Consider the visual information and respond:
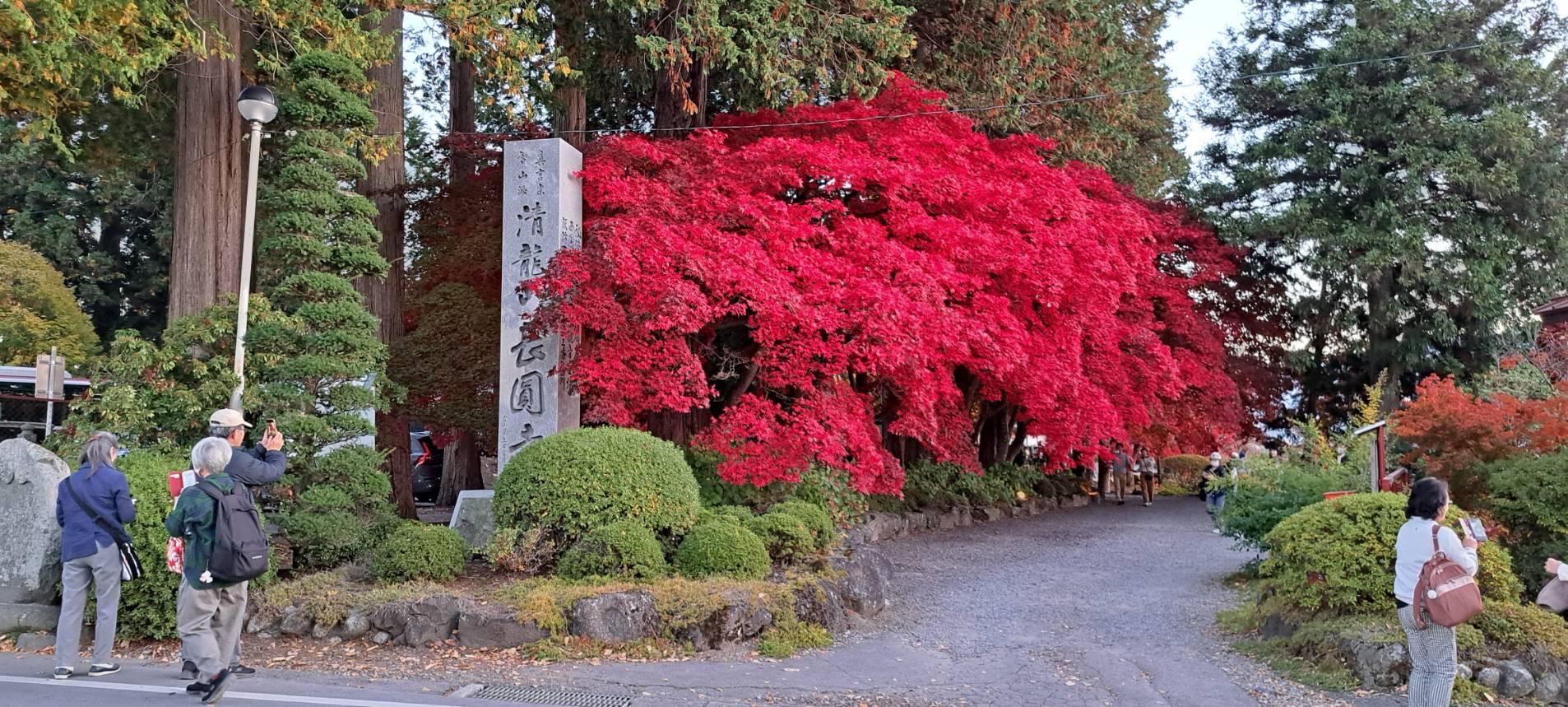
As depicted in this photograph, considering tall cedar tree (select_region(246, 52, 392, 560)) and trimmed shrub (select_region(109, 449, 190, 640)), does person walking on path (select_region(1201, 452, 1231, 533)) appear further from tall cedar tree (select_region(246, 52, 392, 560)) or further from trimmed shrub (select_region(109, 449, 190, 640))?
trimmed shrub (select_region(109, 449, 190, 640))

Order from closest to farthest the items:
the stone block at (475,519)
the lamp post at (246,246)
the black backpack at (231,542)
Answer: the black backpack at (231,542) < the lamp post at (246,246) < the stone block at (475,519)

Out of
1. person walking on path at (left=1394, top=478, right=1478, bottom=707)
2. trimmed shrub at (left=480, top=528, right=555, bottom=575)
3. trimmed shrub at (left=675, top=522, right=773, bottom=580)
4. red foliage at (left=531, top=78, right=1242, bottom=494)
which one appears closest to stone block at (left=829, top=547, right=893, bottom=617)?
trimmed shrub at (left=675, top=522, right=773, bottom=580)

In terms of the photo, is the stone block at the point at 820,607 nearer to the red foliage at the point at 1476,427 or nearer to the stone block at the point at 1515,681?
the stone block at the point at 1515,681

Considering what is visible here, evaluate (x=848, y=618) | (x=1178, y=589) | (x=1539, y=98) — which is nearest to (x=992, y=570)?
(x=1178, y=589)

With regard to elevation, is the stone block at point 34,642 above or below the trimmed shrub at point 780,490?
below

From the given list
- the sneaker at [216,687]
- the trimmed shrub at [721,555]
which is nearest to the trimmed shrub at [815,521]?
the trimmed shrub at [721,555]

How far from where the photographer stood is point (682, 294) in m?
9.29

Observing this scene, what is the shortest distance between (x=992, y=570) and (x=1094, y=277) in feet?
14.6

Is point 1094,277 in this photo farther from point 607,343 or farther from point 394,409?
point 394,409

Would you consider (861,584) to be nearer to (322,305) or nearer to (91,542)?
(322,305)

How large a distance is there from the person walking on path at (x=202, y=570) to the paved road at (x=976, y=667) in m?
0.35

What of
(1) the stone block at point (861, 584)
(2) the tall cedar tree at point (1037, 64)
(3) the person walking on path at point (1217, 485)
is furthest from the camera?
(2) the tall cedar tree at point (1037, 64)

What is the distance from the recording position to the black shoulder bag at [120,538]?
6.35m

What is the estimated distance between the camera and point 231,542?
5.61 m
